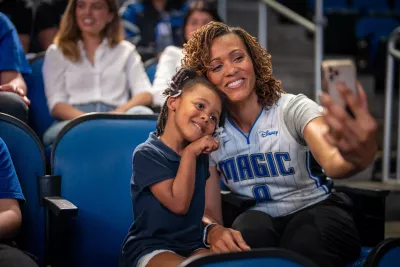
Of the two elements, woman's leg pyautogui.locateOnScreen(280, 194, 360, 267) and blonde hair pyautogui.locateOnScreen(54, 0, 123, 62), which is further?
blonde hair pyautogui.locateOnScreen(54, 0, 123, 62)

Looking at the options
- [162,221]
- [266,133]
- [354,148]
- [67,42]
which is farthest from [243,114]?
[67,42]

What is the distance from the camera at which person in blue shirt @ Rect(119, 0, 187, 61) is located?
11.7 ft

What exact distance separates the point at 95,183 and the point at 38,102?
35.1 inches

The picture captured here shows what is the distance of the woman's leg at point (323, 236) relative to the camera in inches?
60.1

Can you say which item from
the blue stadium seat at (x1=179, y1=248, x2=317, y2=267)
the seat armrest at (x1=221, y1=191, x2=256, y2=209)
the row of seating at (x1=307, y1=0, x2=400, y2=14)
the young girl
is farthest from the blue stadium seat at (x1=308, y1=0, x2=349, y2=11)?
the blue stadium seat at (x1=179, y1=248, x2=317, y2=267)

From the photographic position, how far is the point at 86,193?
1838 millimetres

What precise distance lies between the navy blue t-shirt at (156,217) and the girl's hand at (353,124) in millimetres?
504

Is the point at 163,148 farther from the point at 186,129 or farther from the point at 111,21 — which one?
the point at 111,21

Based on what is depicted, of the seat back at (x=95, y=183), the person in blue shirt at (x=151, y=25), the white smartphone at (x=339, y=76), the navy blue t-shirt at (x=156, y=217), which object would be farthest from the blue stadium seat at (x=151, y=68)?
the white smartphone at (x=339, y=76)

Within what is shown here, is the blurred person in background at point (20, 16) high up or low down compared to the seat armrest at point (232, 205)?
up

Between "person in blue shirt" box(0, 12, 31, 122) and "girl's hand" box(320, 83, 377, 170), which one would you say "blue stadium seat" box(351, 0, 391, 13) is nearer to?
"person in blue shirt" box(0, 12, 31, 122)

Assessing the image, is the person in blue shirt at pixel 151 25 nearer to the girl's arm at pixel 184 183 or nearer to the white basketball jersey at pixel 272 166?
the white basketball jersey at pixel 272 166

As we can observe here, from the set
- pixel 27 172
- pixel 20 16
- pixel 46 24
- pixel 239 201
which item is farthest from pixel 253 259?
pixel 46 24

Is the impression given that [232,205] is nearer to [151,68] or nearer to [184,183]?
[184,183]
